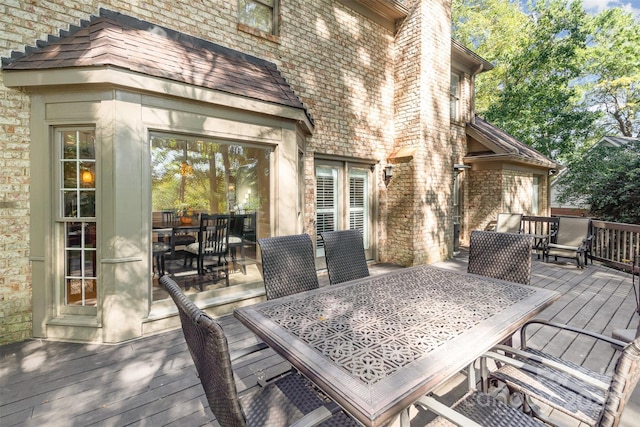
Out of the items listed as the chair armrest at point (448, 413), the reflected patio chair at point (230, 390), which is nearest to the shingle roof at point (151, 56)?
the reflected patio chair at point (230, 390)

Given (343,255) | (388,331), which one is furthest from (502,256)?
(388,331)

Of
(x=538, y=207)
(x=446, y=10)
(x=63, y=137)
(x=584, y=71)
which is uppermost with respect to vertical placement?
(x=584, y=71)

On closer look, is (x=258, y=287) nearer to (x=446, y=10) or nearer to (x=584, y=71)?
(x=446, y=10)

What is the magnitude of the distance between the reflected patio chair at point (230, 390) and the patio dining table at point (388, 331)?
0.63 ft

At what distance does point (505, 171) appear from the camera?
8727mm

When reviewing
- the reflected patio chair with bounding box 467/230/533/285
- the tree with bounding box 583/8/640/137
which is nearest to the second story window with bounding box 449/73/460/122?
the reflected patio chair with bounding box 467/230/533/285

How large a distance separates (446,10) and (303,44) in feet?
13.0

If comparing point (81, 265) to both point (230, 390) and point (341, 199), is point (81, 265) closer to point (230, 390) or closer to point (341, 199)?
point (230, 390)

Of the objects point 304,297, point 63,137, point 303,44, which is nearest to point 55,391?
point 304,297

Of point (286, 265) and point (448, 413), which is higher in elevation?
point (286, 265)

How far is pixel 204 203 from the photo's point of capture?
16.9ft

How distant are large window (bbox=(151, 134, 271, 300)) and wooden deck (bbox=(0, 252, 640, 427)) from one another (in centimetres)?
96

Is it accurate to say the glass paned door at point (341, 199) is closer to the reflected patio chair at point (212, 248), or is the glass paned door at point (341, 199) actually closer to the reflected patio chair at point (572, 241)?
the reflected patio chair at point (212, 248)

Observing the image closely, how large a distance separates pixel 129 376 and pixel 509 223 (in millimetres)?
8874
